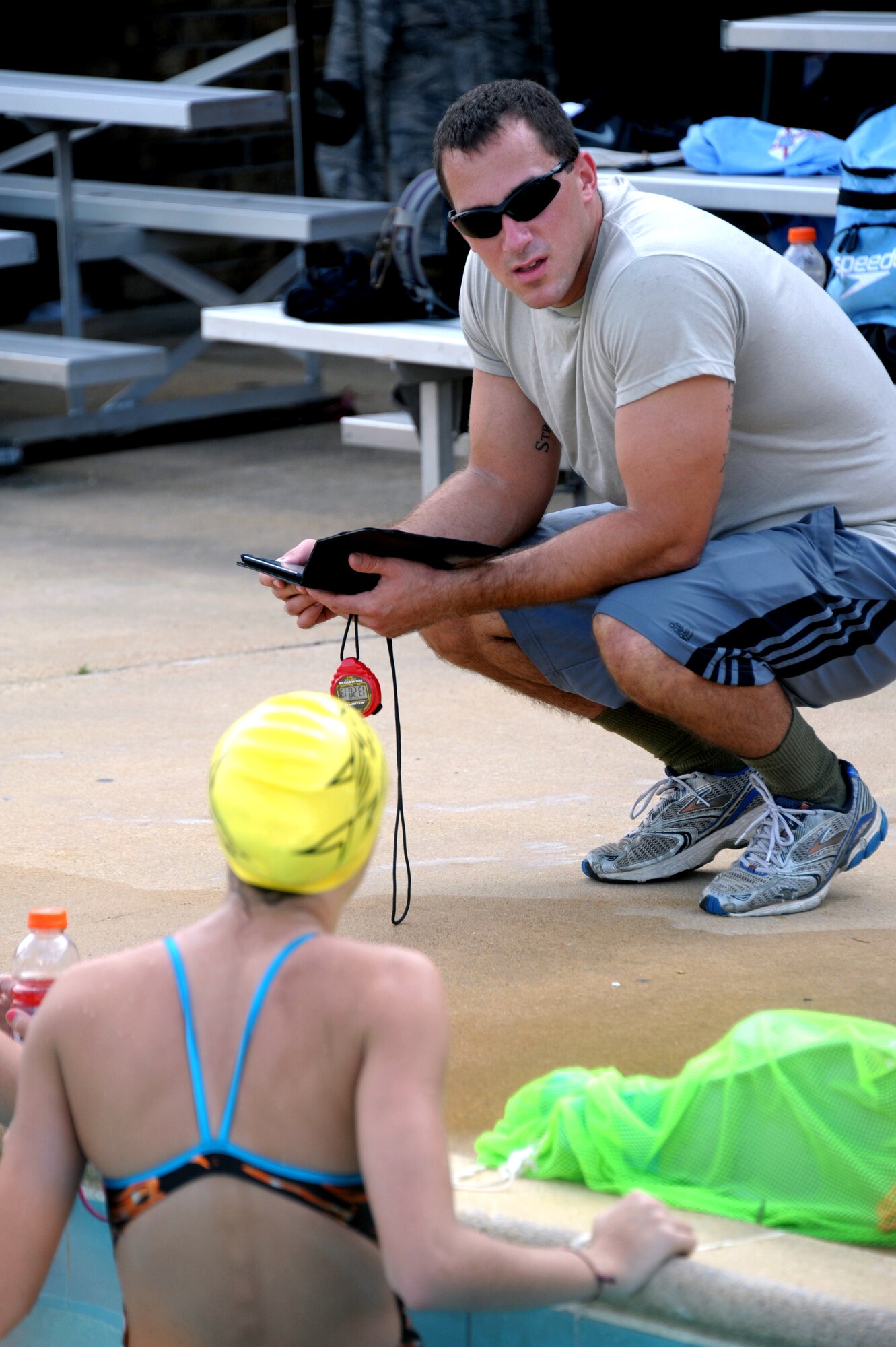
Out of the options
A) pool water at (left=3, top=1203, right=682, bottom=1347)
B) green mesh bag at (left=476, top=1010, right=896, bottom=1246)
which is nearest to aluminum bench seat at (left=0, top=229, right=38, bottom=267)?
pool water at (left=3, top=1203, right=682, bottom=1347)

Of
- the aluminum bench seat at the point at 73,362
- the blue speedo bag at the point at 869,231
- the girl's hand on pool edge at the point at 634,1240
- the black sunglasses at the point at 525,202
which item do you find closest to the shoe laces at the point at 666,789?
the black sunglasses at the point at 525,202

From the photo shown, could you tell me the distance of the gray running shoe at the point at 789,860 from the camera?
3121 mm

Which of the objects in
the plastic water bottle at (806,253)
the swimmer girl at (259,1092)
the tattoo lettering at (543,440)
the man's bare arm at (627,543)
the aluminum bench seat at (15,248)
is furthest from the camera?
the aluminum bench seat at (15,248)

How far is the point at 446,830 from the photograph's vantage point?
11.8 ft

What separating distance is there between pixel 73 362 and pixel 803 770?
14.5 feet

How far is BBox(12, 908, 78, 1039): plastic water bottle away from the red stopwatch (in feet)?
2.08

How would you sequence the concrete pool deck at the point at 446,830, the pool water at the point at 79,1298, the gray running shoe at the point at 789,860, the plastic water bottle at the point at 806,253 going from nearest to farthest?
the pool water at the point at 79,1298
the concrete pool deck at the point at 446,830
the gray running shoe at the point at 789,860
the plastic water bottle at the point at 806,253

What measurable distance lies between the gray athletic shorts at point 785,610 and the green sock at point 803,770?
0.08 m

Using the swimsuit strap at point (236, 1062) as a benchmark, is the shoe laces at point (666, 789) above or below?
below

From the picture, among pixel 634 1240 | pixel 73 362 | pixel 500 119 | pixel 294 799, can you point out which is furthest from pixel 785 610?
pixel 73 362

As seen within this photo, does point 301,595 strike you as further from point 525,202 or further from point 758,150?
point 758,150

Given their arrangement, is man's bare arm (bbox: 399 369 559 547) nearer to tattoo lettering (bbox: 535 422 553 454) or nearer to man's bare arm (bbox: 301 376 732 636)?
tattoo lettering (bbox: 535 422 553 454)

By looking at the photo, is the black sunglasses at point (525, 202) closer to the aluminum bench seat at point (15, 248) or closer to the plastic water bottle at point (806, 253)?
the plastic water bottle at point (806, 253)

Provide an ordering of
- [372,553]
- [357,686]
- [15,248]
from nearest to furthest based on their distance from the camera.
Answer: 1. [372,553]
2. [357,686]
3. [15,248]
